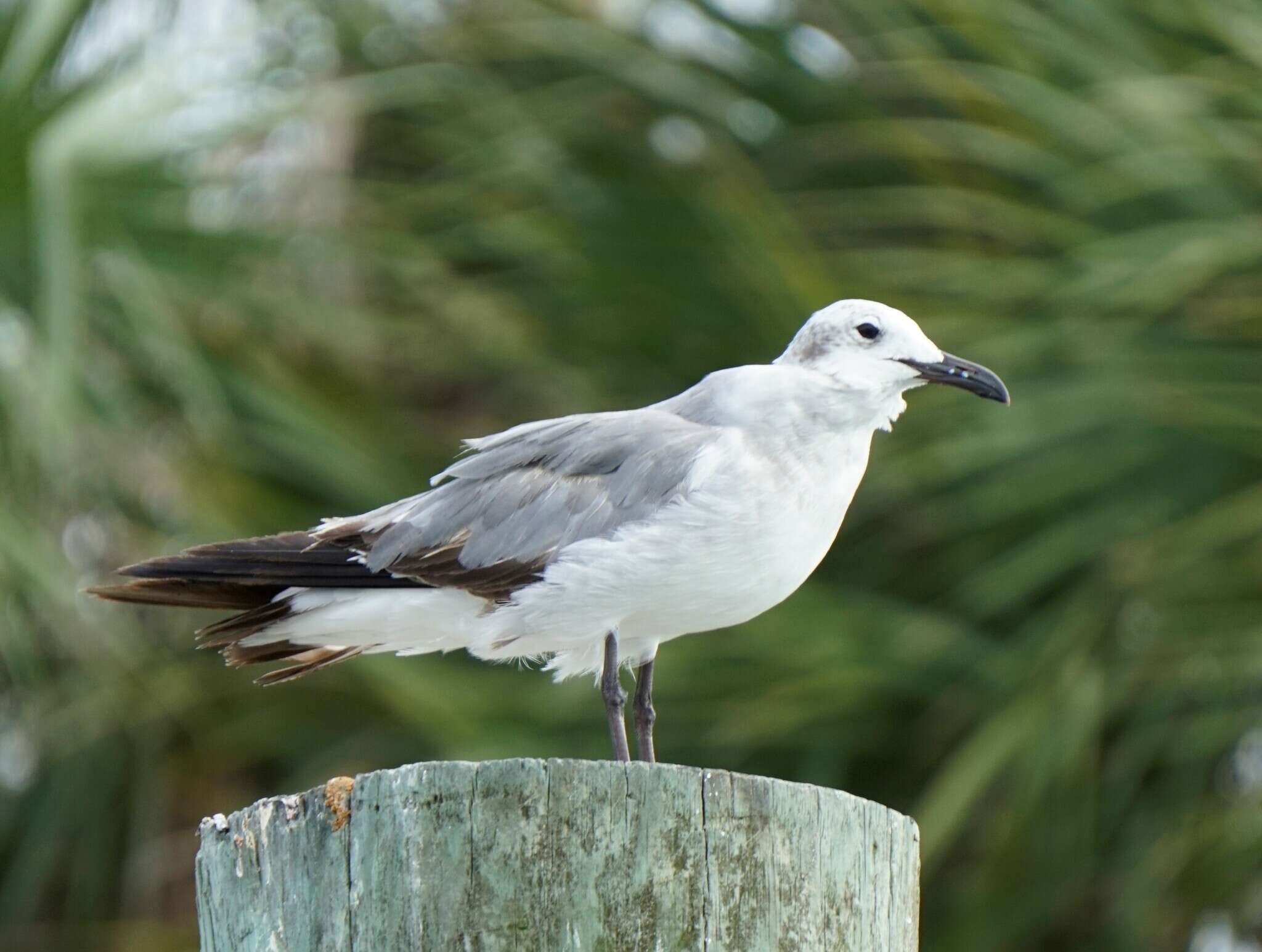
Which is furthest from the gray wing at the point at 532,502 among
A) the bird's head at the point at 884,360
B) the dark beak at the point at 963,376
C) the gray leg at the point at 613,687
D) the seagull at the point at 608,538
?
the dark beak at the point at 963,376

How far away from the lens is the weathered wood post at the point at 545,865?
92.3 inches

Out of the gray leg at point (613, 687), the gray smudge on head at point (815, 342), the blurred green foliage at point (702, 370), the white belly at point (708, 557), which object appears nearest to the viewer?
the white belly at point (708, 557)

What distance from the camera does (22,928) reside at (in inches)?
283

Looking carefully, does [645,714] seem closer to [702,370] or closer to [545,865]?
[545,865]

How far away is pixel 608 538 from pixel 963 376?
76cm

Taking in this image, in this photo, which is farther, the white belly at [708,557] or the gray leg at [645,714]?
the gray leg at [645,714]

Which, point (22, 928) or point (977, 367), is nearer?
point (977, 367)

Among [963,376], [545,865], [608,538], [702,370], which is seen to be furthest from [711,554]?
[702,370]

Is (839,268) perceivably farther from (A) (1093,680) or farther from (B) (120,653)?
(B) (120,653)

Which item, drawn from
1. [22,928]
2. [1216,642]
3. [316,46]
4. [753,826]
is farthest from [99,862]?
[753,826]

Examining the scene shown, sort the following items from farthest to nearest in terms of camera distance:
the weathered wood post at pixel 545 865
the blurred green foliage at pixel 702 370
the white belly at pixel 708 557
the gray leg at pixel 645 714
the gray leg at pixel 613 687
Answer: the blurred green foliage at pixel 702 370 < the gray leg at pixel 645 714 < the gray leg at pixel 613 687 < the white belly at pixel 708 557 < the weathered wood post at pixel 545 865

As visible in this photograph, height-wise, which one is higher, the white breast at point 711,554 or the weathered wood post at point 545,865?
the white breast at point 711,554

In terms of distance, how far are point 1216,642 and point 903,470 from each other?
1.09m

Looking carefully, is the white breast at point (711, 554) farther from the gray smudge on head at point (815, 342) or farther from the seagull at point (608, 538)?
the gray smudge on head at point (815, 342)
